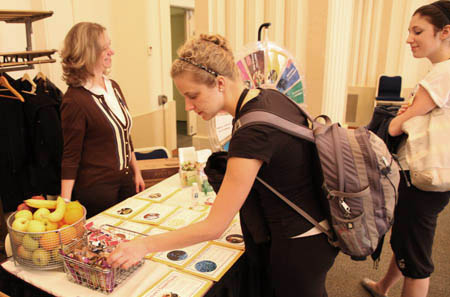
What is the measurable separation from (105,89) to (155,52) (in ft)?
8.10

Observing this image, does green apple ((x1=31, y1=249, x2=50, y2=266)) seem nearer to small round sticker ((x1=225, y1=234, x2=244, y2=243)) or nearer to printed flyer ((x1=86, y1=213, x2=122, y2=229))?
printed flyer ((x1=86, y1=213, x2=122, y2=229))

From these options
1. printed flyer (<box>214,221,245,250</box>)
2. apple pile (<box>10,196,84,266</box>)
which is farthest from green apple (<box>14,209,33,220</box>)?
printed flyer (<box>214,221,245,250</box>)

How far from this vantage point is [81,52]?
1712 mm

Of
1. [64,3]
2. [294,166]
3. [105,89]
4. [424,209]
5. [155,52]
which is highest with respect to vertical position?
[64,3]

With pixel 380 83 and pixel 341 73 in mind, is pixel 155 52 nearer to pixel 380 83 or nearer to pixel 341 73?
pixel 341 73

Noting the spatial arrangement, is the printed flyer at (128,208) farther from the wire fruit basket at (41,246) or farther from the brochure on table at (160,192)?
the wire fruit basket at (41,246)

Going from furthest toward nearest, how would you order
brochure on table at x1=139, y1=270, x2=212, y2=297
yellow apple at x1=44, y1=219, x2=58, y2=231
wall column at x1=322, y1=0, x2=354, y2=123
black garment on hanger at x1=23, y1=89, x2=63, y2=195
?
wall column at x1=322, y1=0, x2=354, y2=123 → black garment on hanger at x1=23, y1=89, x2=63, y2=195 → yellow apple at x1=44, y1=219, x2=58, y2=231 → brochure on table at x1=139, y1=270, x2=212, y2=297

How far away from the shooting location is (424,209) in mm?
1605

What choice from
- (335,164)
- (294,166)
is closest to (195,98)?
(294,166)

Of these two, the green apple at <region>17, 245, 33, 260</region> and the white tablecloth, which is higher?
the green apple at <region>17, 245, 33, 260</region>

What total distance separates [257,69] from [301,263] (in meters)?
1.30

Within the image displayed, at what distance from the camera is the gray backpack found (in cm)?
104

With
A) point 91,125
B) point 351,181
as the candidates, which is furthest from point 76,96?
point 351,181

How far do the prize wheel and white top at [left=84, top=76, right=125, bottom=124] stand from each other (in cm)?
53
